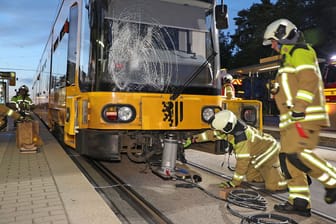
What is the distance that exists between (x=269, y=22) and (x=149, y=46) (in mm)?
27247

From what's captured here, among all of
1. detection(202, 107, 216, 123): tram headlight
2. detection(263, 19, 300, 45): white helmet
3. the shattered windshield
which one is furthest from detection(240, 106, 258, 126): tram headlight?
detection(263, 19, 300, 45): white helmet

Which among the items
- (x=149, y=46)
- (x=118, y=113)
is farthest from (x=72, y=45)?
(x=118, y=113)

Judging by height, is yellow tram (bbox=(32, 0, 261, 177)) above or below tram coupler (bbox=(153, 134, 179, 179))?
above

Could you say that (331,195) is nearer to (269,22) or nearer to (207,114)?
(207,114)

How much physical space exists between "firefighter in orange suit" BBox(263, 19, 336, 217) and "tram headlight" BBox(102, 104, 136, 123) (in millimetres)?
2126

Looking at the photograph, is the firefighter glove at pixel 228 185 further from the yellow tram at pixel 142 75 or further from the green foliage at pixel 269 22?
the green foliage at pixel 269 22

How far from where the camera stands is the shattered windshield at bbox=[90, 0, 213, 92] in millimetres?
5785

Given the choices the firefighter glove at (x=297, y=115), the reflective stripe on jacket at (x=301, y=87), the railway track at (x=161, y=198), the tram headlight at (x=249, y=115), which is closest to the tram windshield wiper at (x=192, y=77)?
the tram headlight at (x=249, y=115)

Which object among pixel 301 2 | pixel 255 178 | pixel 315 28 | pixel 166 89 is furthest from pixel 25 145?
pixel 301 2

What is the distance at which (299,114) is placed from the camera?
4.20 m

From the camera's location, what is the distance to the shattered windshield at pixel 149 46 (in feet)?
19.0

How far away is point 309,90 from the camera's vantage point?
421cm

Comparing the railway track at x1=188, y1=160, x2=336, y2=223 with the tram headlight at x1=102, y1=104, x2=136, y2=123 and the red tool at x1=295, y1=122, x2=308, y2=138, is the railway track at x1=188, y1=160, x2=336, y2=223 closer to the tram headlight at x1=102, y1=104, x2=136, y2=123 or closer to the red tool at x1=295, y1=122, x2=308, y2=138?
the red tool at x1=295, y1=122, x2=308, y2=138

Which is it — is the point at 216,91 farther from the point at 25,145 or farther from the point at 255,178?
the point at 25,145
